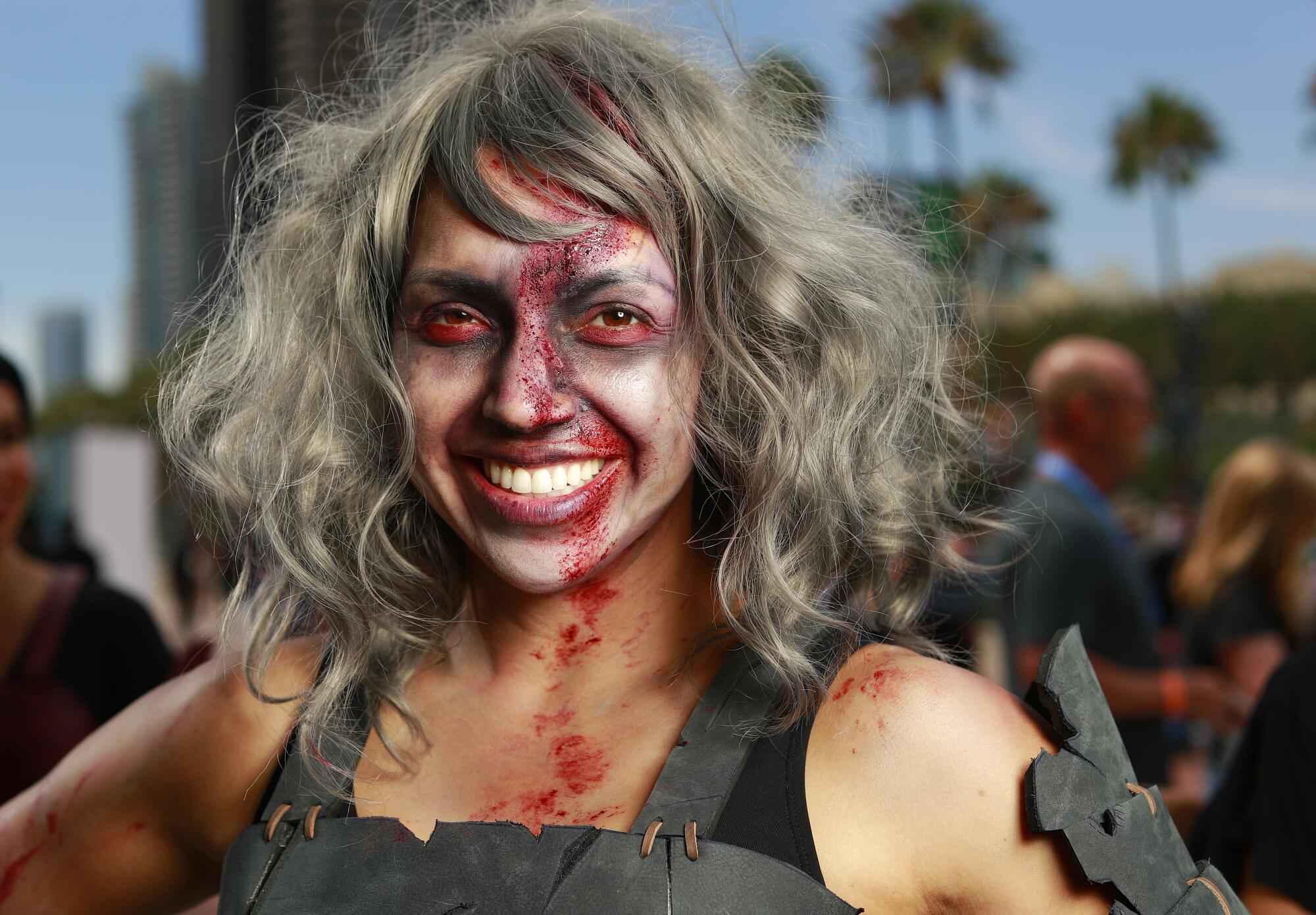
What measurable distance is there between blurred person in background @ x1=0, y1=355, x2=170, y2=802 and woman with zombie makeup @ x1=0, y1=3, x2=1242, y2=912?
790 millimetres

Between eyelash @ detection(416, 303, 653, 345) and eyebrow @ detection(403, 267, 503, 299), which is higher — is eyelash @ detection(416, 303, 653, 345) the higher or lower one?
the lower one

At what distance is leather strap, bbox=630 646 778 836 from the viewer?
1.21 m

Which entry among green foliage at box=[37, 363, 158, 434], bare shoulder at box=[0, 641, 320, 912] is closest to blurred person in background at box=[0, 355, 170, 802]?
bare shoulder at box=[0, 641, 320, 912]

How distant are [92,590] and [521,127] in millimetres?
1736

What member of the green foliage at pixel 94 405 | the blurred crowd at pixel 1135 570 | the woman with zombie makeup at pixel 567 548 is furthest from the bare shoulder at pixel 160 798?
the green foliage at pixel 94 405

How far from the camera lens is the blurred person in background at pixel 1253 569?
359 cm

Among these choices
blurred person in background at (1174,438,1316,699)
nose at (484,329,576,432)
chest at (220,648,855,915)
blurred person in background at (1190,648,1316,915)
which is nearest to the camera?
chest at (220,648,855,915)

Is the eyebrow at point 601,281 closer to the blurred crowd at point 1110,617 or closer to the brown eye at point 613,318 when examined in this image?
the brown eye at point 613,318

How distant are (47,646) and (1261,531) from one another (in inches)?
Result: 137

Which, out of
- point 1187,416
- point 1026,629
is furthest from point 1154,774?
point 1187,416

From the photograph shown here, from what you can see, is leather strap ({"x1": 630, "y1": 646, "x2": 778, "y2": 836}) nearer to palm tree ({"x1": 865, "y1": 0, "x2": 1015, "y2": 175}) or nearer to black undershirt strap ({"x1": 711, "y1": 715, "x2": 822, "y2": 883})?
black undershirt strap ({"x1": 711, "y1": 715, "x2": 822, "y2": 883})

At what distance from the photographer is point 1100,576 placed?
3.16 meters

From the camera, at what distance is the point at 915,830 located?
3.96 feet

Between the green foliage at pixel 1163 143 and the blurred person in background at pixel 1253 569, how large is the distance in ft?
94.2
